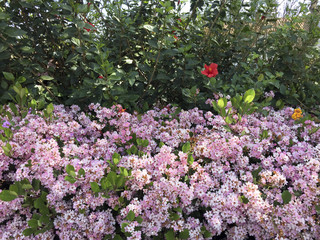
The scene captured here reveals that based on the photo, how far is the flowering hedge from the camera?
1443 mm

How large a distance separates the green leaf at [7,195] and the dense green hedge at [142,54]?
1.06 m

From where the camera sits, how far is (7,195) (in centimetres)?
136

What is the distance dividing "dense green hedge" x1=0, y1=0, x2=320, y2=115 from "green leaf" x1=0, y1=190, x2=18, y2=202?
3.48 ft

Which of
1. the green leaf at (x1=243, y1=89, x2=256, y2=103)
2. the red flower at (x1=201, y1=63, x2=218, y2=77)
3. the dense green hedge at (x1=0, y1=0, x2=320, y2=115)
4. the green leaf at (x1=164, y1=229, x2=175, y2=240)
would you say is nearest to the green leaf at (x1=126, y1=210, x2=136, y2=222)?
the green leaf at (x1=164, y1=229, x2=175, y2=240)

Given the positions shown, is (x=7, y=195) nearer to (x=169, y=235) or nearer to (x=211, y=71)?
(x=169, y=235)

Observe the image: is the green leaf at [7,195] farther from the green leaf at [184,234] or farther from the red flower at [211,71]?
the red flower at [211,71]

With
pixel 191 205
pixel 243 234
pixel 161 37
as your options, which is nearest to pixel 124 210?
pixel 191 205

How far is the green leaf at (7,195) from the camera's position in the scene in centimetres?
135

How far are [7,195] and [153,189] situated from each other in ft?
2.75

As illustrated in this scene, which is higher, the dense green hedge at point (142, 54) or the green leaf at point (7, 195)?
the dense green hedge at point (142, 54)

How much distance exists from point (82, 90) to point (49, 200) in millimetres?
1207

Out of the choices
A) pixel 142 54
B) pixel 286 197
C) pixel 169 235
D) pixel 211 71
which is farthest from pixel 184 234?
pixel 142 54

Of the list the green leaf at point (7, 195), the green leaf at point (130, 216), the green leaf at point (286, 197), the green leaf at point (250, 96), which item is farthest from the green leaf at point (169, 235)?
the green leaf at point (250, 96)

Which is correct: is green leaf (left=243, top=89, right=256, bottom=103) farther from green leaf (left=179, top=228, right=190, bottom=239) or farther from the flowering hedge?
green leaf (left=179, top=228, right=190, bottom=239)
